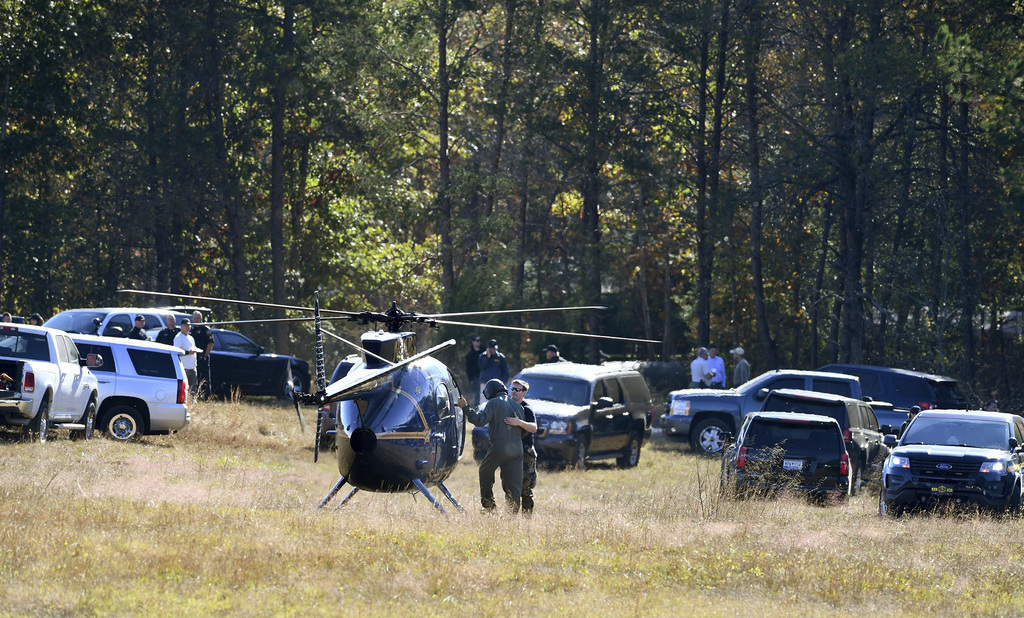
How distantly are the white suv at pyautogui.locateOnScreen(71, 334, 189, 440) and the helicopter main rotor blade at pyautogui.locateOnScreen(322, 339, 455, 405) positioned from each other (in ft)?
23.9

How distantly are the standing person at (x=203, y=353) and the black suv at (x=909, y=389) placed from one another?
41.3 feet

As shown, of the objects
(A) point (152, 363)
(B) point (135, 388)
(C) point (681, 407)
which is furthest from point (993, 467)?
(B) point (135, 388)

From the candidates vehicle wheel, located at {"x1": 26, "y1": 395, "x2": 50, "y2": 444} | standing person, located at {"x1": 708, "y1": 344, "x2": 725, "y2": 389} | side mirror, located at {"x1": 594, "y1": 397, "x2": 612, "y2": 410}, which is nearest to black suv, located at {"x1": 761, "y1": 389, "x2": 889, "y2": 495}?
side mirror, located at {"x1": 594, "y1": 397, "x2": 612, "y2": 410}

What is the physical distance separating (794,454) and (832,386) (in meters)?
6.26

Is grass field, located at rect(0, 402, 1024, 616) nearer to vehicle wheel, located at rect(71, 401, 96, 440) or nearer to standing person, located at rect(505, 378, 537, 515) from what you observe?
standing person, located at rect(505, 378, 537, 515)

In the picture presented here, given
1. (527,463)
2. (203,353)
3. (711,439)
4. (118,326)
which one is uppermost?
(118,326)

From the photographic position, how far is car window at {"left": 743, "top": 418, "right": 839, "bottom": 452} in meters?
16.4

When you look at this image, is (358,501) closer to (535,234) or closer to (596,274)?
(596,274)

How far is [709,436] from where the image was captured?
22688mm

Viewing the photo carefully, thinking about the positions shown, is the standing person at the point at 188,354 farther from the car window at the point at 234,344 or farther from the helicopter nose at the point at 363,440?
the helicopter nose at the point at 363,440

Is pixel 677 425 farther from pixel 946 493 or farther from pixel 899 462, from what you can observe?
pixel 946 493

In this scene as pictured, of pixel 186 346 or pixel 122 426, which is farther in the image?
pixel 186 346

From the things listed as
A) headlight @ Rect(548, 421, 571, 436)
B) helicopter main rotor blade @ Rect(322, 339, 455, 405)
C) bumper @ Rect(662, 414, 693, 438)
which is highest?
helicopter main rotor blade @ Rect(322, 339, 455, 405)

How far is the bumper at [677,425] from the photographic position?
2295 centimetres
